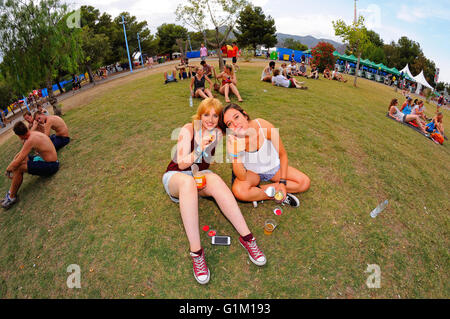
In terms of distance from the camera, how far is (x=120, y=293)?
283 cm

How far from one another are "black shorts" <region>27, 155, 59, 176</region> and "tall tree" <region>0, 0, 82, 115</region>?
708 cm

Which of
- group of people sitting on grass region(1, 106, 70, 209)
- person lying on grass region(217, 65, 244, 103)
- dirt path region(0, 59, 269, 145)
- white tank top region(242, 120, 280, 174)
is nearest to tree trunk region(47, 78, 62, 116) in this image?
dirt path region(0, 59, 269, 145)

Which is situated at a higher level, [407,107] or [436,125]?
[407,107]

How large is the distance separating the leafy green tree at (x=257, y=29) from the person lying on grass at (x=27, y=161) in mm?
52898

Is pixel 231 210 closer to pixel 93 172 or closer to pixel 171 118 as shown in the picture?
pixel 93 172

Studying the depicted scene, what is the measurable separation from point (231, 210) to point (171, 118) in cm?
549

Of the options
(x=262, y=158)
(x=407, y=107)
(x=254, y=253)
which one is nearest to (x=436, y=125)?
(x=407, y=107)

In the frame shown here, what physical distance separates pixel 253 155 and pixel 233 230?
1287 mm

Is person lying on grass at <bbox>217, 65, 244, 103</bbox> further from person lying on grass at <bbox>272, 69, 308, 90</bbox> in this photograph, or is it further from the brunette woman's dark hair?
the brunette woman's dark hair

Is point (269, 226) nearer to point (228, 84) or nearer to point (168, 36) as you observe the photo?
point (228, 84)

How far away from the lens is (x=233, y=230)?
142 inches

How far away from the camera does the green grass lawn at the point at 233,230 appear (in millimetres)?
2912

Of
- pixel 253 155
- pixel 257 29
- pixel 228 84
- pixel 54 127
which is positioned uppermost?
pixel 257 29

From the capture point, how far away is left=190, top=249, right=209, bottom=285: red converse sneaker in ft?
9.27
